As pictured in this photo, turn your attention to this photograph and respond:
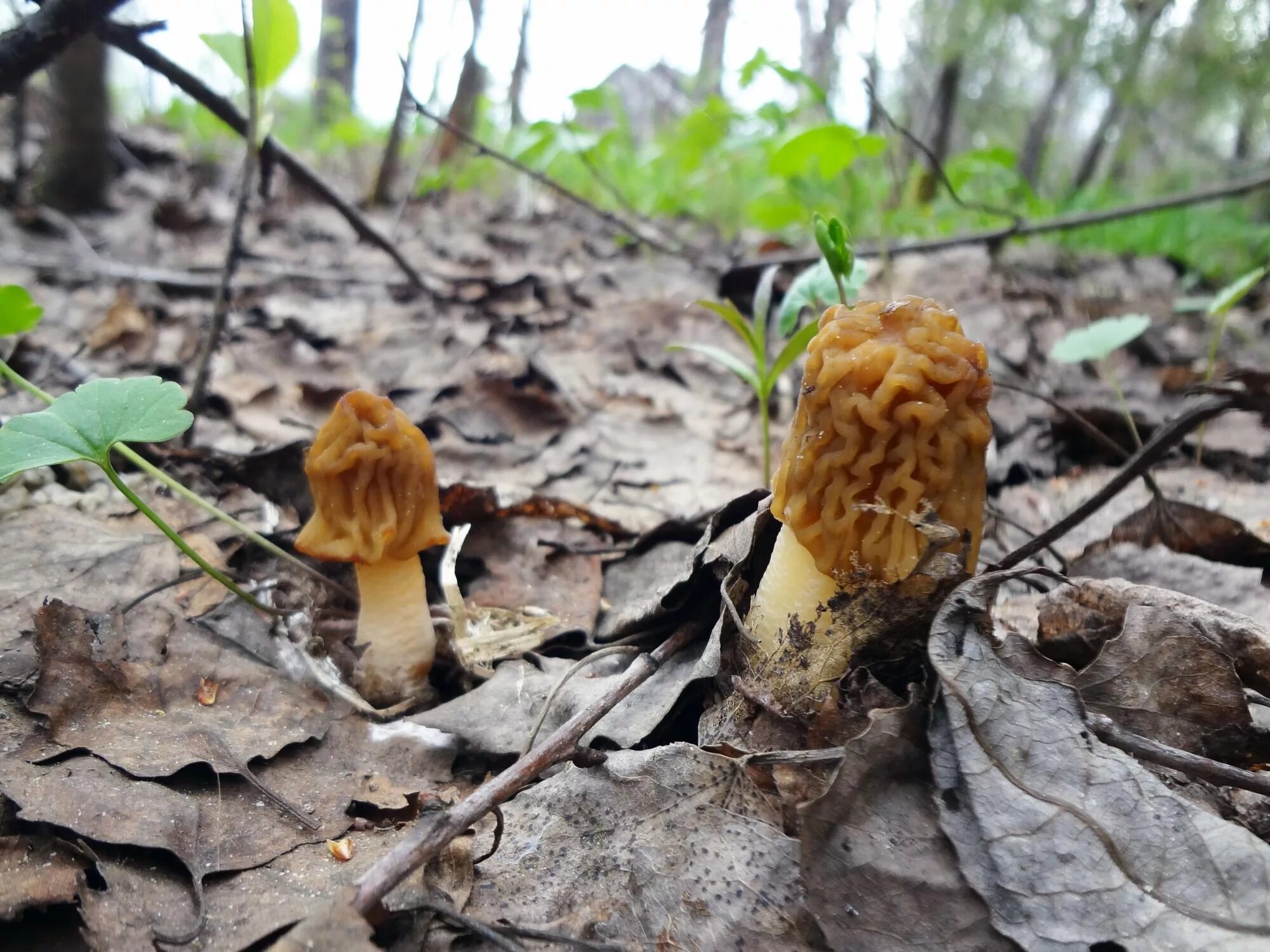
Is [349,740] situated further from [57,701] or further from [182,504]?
[182,504]

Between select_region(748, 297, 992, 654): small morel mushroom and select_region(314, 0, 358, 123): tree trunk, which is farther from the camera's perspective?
select_region(314, 0, 358, 123): tree trunk

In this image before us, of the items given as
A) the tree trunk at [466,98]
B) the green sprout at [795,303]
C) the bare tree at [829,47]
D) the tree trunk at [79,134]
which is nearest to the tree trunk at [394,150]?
the tree trunk at [466,98]

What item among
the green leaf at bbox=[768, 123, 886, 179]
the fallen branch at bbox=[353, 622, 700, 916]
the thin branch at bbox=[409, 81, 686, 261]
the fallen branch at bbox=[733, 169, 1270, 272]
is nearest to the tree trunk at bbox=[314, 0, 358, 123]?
the thin branch at bbox=[409, 81, 686, 261]

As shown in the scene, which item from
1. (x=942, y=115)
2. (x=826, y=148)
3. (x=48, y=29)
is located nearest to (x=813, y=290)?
(x=826, y=148)

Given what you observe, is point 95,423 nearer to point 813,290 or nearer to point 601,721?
point 601,721

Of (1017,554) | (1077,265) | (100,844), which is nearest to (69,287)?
(100,844)

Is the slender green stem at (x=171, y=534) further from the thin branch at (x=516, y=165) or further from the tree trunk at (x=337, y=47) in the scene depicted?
the tree trunk at (x=337, y=47)

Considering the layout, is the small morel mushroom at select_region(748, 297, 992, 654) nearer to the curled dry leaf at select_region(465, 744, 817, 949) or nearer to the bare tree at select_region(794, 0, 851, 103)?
the curled dry leaf at select_region(465, 744, 817, 949)
